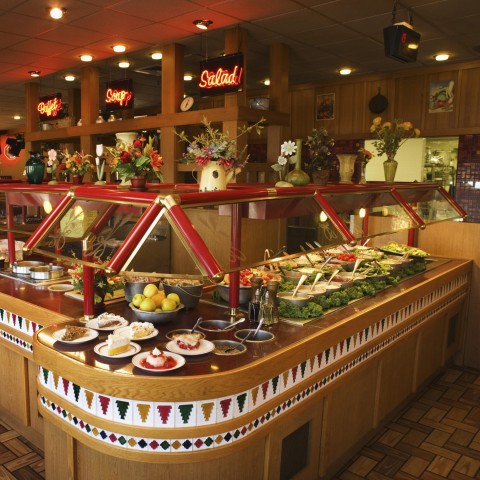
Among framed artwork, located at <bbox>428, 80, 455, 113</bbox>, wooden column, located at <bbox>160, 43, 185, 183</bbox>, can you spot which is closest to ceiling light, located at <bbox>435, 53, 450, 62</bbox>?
framed artwork, located at <bbox>428, 80, 455, 113</bbox>

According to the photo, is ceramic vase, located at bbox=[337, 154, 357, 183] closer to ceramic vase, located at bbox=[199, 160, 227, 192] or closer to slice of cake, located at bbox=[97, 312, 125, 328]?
ceramic vase, located at bbox=[199, 160, 227, 192]

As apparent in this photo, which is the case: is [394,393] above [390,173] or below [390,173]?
below

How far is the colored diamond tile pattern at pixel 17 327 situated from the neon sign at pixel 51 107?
6374 mm

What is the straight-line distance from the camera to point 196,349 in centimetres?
258

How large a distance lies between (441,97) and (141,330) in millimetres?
7090

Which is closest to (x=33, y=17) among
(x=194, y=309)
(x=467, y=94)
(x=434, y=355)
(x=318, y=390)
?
(x=194, y=309)

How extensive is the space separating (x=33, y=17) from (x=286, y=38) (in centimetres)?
303

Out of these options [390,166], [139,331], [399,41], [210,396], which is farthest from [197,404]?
[399,41]

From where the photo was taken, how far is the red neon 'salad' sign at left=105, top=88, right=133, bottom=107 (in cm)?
790

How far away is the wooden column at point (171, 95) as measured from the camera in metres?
6.99

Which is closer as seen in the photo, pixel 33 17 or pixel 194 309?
pixel 194 309

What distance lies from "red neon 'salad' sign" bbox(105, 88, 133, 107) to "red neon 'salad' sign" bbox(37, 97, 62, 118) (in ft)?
5.20

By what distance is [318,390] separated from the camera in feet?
9.78

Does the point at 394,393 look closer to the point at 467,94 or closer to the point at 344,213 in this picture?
the point at 344,213
